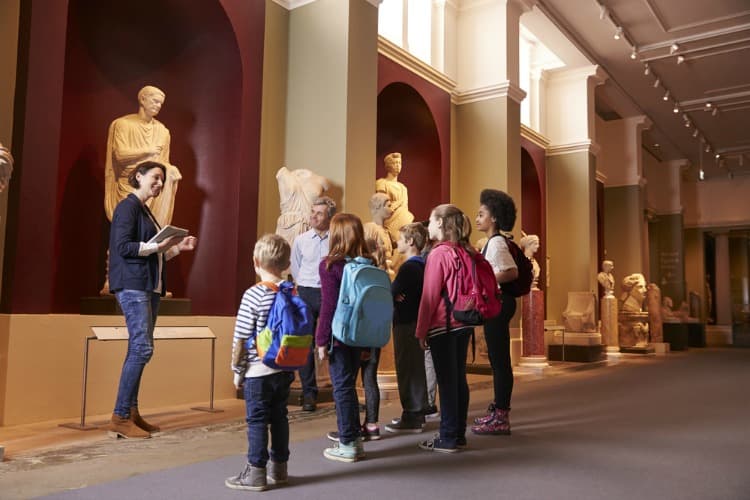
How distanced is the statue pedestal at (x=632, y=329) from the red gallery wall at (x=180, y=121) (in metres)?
10.9

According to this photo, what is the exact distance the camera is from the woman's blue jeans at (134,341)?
3.82 meters

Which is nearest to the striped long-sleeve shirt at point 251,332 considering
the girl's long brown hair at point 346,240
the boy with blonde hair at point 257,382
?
the boy with blonde hair at point 257,382

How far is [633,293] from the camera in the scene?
1467cm

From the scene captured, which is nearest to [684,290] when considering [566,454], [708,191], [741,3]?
[708,191]

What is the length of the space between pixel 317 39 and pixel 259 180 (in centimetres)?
165

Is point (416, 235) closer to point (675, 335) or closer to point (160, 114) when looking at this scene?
point (160, 114)

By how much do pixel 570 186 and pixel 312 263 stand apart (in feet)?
32.1

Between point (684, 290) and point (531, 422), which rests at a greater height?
point (684, 290)

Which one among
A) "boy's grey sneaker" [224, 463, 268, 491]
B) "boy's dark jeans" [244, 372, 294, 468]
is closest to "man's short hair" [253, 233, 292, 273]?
"boy's dark jeans" [244, 372, 294, 468]

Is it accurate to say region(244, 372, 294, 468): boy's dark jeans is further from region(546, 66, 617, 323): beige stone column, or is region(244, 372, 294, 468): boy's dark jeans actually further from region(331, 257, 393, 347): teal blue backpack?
region(546, 66, 617, 323): beige stone column

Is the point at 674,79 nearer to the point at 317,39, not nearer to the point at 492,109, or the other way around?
the point at 492,109

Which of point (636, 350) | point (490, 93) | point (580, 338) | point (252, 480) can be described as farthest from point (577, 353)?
point (252, 480)

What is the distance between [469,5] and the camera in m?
10.5

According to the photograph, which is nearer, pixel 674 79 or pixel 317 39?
pixel 317 39
